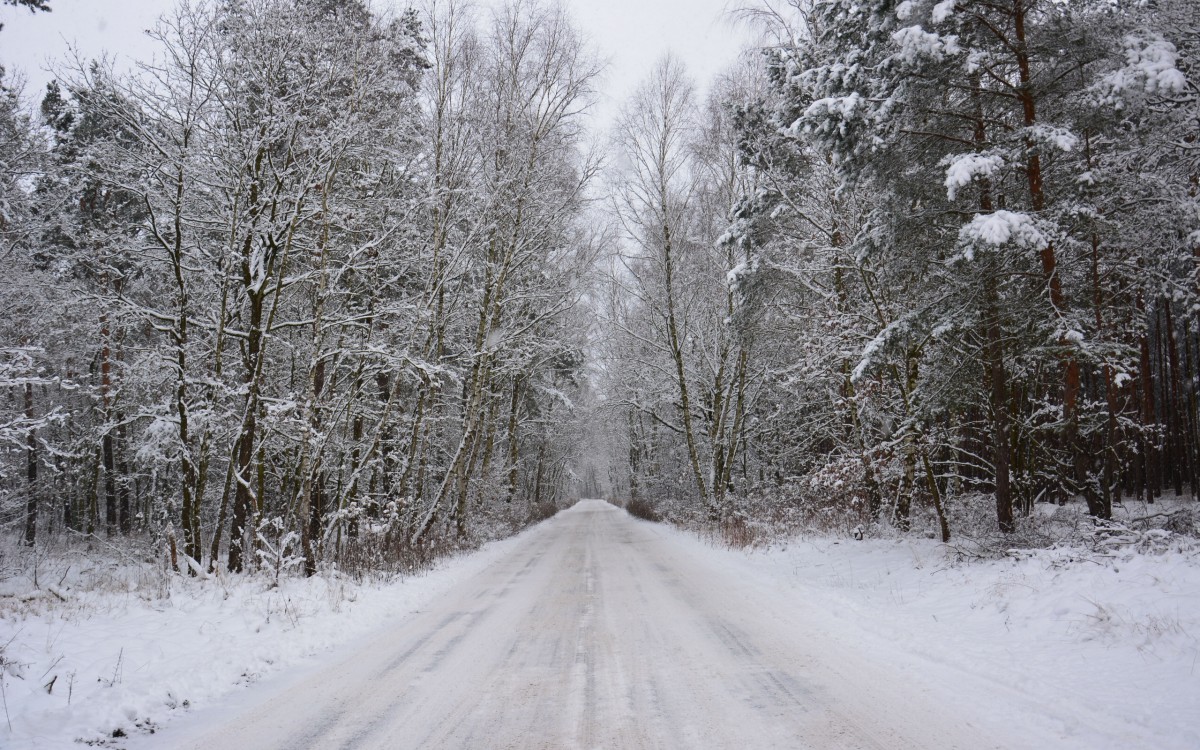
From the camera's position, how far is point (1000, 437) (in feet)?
27.2

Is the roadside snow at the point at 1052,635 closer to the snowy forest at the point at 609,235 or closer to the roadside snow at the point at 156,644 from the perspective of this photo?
Answer: the snowy forest at the point at 609,235

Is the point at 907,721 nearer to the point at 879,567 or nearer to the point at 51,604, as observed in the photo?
the point at 879,567

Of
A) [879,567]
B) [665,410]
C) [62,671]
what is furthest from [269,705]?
[665,410]

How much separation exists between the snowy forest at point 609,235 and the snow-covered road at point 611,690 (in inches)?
167

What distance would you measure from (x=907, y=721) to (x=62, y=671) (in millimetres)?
6289

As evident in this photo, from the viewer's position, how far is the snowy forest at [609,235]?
25.5 ft

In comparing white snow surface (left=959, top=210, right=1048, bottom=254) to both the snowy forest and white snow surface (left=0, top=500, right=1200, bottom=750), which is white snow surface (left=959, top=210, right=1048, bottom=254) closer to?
the snowy forest

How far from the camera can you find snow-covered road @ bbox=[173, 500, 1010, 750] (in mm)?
3691

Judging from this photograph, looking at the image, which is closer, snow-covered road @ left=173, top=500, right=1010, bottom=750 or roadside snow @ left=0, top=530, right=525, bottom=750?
snow-covered road @ left=173, top=500, right=1010, bottom=750

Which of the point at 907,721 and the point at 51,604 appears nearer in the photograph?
the point at 907,721

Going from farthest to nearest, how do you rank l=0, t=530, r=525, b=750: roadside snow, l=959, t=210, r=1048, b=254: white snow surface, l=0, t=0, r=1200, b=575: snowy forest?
1. l=0, t=0, r=1200, b=575: snowy forest
2. l=959, t=210, r=1048, b=254: white snow surface
3. l=0, t=530, r=525, b=750: roadside snow

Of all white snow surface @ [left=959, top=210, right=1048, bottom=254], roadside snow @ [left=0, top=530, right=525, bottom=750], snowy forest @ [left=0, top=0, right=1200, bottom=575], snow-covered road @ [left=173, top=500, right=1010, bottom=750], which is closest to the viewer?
snow-covered road @ [left=173, top=500, right=1010, bottom=750]

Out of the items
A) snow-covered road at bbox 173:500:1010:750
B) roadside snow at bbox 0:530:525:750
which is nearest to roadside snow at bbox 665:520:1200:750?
snow-covered road at bbox 173:500:1010:750

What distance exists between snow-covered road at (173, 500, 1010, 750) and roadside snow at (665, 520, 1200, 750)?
1.26ft
